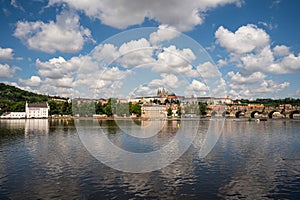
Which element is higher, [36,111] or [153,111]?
[36,111]

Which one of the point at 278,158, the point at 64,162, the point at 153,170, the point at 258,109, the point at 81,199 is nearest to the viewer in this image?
the point at 81,199

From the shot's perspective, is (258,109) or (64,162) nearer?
(64,162)

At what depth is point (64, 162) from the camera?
68.5ft

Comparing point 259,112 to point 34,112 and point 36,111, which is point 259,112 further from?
point 34,112

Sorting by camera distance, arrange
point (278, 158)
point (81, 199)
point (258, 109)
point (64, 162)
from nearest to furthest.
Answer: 1. point (81, 199)
2. point (64, 162)
3. point (278, 158)
4. point (258, 109)

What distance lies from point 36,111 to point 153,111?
51.7 meters

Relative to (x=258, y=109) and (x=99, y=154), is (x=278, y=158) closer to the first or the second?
(x=99, y=154)

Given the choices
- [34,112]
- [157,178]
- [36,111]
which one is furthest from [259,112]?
[157,178]

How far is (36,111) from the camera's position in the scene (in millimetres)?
126125

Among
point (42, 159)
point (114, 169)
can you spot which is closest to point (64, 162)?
point (42, 159)

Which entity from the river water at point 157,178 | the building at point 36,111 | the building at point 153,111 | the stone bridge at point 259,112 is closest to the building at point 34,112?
the building at point 36,111

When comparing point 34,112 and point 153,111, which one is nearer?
point 153,111

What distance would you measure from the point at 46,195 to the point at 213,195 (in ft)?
25.7

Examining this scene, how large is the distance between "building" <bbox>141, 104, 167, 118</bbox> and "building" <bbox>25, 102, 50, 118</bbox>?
4360 centimetres
